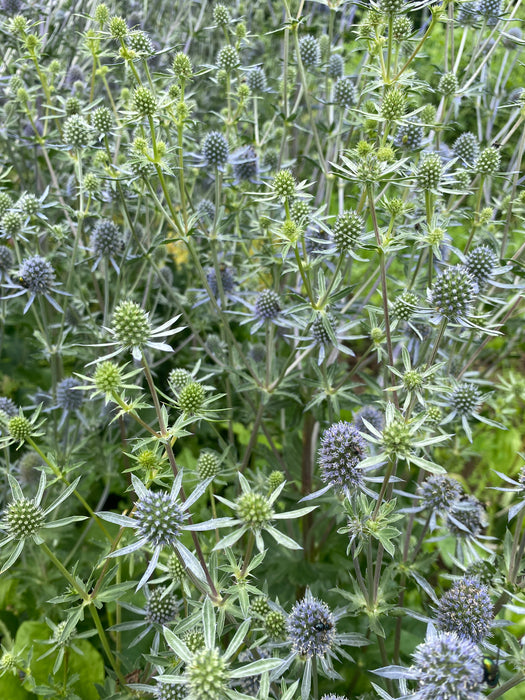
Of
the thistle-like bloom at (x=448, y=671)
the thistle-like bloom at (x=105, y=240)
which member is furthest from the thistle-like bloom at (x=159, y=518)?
the thistle-like bloom at (x=105, y=240)

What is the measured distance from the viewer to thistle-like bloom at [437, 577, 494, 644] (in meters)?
1.54

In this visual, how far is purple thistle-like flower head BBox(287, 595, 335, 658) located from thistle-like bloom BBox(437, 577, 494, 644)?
0.34 m

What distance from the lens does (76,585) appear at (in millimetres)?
1565

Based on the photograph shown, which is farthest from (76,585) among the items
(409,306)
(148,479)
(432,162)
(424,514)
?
(432,162)

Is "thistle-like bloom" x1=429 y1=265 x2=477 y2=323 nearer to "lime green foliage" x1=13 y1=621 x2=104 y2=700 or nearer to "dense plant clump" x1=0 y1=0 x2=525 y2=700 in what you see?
"dense plant clump" x1=0 y1=0 x2=525 y2=700

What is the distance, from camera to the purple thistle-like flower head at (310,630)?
1.47 metres

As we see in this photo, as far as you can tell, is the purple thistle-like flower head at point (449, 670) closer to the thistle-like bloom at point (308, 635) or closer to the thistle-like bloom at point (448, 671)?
the thistle-like bloom at point (448, 671)

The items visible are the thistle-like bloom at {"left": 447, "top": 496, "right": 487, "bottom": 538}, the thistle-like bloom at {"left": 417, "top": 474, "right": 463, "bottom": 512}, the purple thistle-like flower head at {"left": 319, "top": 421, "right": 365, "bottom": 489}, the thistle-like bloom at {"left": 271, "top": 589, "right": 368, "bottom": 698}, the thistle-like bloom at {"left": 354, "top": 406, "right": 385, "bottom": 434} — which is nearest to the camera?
the thistle-like bloom at {"left": 271, "top": 589, "right": 368, "bottom": 698}

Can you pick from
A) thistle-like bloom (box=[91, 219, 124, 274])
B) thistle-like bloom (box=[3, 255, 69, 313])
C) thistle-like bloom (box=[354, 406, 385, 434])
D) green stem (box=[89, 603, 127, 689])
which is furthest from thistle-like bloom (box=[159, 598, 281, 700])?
thistle-like bloom (box=[91, 219, 124, 274])

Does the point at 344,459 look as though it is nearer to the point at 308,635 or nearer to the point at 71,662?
the point at 308,635

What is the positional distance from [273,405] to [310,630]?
1.19m

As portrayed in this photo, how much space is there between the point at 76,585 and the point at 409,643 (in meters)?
1.59

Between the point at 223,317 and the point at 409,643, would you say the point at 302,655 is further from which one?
the point at 223,317

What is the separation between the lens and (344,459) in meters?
1.60
